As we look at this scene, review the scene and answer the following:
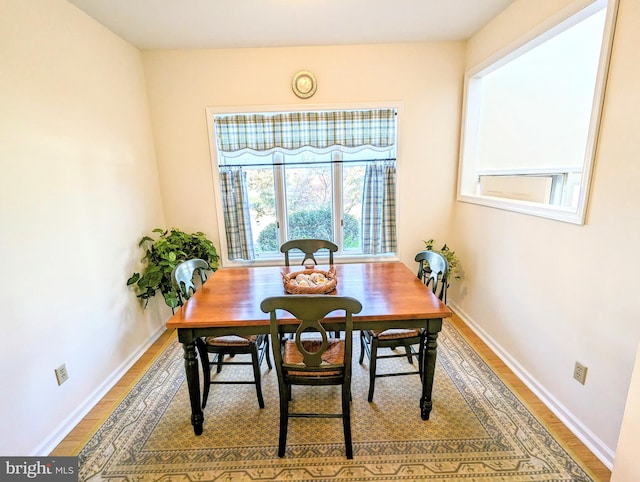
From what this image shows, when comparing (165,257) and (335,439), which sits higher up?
(165,257)

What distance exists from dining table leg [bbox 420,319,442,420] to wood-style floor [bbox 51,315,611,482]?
2.33ft

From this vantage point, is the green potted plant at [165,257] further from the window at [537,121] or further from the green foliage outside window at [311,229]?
the window at [537,121]

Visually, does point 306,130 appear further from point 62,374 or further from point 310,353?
point 62,374

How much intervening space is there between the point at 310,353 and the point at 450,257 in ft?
6.82

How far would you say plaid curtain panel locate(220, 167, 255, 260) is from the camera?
3.09 metres

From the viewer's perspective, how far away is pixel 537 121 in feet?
8.54

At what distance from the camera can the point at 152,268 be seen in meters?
2.61

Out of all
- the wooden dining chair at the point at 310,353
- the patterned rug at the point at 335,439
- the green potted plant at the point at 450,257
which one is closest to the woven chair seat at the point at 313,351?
the wooden dining chair at the point at 310,353

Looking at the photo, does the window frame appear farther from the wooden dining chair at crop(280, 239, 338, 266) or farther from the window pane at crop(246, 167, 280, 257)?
the wooden dining chair at crop(280, 239, 338, 266)

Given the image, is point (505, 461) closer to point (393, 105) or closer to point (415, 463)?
point (415, 463)

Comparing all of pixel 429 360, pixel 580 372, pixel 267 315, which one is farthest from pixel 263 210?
pixel 580 372

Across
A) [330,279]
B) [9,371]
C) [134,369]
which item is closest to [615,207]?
[330,279]

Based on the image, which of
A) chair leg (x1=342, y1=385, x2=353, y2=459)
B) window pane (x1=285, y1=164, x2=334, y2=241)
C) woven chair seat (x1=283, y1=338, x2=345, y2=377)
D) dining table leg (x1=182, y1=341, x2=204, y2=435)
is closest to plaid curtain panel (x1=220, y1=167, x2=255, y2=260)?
window pane (x1=285, y1=164, x2=334, y2=241)

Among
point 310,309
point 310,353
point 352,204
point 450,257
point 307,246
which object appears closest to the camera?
point 310,309
